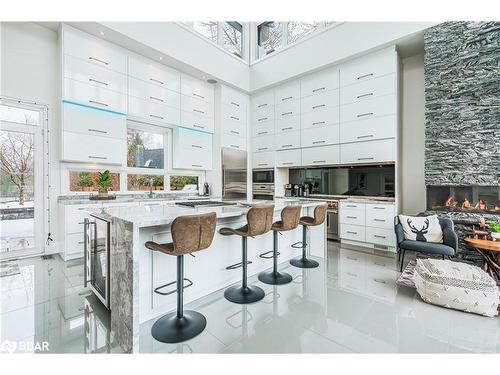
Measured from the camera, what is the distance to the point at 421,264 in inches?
101

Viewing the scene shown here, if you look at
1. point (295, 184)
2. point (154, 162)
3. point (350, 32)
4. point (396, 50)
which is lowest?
point (295, 184)

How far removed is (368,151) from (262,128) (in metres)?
2.51

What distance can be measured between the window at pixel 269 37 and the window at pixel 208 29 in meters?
1.17

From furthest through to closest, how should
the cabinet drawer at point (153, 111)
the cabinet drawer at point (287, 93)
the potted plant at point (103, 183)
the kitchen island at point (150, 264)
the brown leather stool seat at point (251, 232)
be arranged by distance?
the cabinet drawer at point (287, 93)
the cabinet drawer at point (153, 111)
the potted plant at point (103, 183)
the brown leather stool seat at point (251, 232)
the kitchen island at point (150, 264)

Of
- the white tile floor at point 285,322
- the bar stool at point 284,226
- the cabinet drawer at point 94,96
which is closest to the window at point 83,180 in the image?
the cabinet drawer at point 94,96

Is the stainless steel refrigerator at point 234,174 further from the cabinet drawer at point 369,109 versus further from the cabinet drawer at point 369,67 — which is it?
the cabinet drawer at point 369,67

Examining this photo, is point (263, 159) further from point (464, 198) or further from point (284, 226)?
point (464, 198)

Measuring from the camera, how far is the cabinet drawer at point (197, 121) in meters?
4.94

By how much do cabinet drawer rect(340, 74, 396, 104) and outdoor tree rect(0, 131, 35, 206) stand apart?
526 cm

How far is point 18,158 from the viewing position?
11.8 feet

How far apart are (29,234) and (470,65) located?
22.6 feet

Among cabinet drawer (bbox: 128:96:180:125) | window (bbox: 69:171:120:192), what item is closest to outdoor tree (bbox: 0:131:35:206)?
window (bbox: 69:171:120:192)
